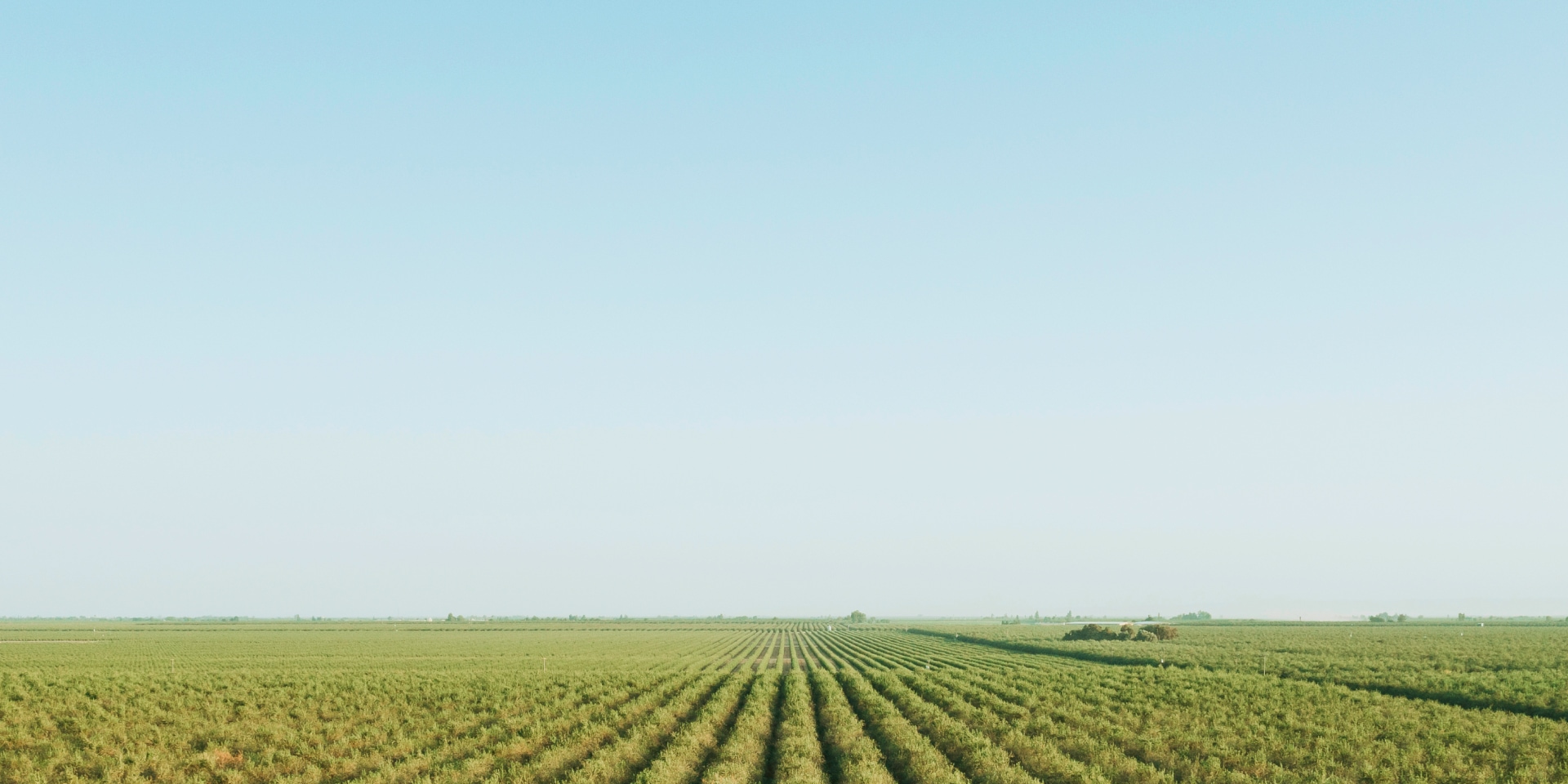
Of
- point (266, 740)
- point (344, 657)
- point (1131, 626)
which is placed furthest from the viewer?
point (1131, 626)

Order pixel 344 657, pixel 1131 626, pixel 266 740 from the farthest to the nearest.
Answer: pixel 1131 626
pixel 344 657
pixel 266 740

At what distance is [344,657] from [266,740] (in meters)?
48.2

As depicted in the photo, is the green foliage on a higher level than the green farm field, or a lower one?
lower

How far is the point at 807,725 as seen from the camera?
21594 millimetres

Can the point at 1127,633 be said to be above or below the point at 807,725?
below

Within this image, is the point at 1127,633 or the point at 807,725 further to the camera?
the point at 1127,633

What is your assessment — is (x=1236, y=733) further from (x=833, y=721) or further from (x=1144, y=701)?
(x=833, y=721)

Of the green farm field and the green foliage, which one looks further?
the green foliage

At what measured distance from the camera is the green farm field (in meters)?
16.0

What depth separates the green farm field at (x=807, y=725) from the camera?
631 inches

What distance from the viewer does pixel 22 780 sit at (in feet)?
54.2

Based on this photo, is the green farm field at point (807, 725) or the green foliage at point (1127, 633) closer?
the green farm field at point (807, 725)

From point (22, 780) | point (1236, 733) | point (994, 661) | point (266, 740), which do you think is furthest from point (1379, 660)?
point (22, 780)

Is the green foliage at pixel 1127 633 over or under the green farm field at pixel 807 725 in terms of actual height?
under
